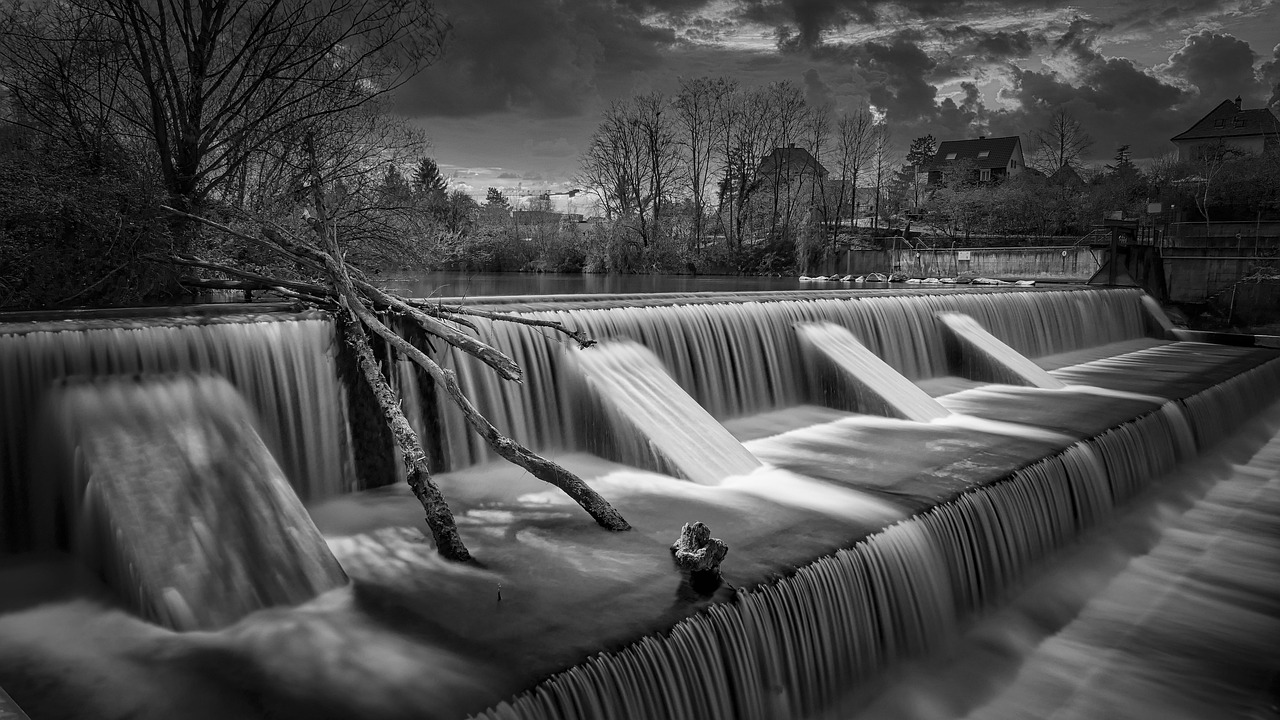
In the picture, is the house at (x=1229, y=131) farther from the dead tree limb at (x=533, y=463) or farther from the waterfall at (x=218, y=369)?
the waterfall at (x=218, y=369)

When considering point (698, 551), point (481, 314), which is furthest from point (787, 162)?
point (698, 551)

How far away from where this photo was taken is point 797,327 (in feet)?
36.5

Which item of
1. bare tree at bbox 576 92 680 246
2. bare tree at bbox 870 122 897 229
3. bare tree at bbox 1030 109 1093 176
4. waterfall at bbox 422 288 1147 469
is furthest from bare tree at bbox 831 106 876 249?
waterfall at bbox 422 288 1147 469

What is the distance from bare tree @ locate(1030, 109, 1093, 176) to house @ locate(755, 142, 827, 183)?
101ft

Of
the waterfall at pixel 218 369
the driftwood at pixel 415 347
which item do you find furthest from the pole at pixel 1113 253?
the waterfall at pixel 218 369

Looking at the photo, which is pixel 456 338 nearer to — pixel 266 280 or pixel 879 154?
pixel 266 280

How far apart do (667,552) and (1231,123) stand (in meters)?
87.6

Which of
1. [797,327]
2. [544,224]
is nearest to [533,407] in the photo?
[797,327]

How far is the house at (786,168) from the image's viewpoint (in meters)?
52.5

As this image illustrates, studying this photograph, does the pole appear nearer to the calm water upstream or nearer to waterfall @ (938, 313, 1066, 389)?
the calm water upstream

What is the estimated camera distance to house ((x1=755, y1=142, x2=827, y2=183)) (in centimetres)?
5247

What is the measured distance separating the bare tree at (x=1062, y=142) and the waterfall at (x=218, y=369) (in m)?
77.9

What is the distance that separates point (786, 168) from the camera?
53562mm

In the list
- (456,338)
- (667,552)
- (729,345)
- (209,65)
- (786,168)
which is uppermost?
(786,168)
